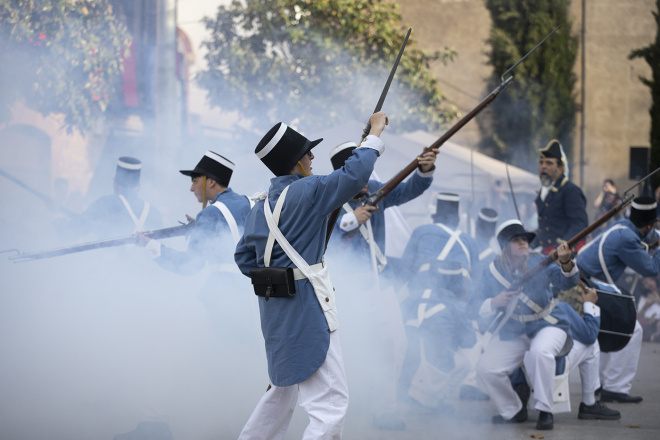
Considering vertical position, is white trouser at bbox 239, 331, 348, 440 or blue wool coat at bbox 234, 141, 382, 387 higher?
blue wool coat at bbox 234, 141, 382, 387

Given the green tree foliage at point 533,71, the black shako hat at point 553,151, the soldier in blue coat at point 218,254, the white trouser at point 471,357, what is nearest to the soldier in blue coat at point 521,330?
the white trouser at point 471,357

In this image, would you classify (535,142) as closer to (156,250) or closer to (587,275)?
(587,275)

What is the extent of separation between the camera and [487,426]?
5258 millimetres

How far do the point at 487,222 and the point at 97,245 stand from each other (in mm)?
3975

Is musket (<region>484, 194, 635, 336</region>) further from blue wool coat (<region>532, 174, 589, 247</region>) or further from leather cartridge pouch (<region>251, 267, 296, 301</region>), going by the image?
leather cartridge pouch (<region>251, 267, 296, 301</region>)

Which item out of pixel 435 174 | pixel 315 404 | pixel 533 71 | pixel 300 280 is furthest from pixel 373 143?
pixel 533 71

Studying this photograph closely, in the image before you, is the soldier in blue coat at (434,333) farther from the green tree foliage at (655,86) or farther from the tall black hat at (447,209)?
the green tree foliage at (655,86)

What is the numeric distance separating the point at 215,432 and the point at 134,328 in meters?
0.99

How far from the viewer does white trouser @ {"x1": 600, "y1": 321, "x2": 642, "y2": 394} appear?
20.1 ft

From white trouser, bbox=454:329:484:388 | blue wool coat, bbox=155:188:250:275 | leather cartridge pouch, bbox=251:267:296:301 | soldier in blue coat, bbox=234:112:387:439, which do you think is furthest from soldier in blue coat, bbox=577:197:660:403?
leather cartridge pouch, bbox=251:267:296:301

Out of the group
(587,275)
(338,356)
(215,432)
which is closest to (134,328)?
(215,432)

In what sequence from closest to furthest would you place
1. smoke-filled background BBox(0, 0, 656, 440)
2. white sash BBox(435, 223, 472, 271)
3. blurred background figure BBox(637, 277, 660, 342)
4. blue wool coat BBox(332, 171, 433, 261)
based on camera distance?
smoke-filled background BBox(0, 0, 656, 440) < blue wool coat BBox(332, 171, 433, 261) < white sash BBox(435, 223, 472, 271) < blurred background figure BBox(637, 277, 660, 342)

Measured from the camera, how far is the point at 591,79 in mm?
21969

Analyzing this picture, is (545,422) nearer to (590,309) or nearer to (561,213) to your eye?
(590,309)
